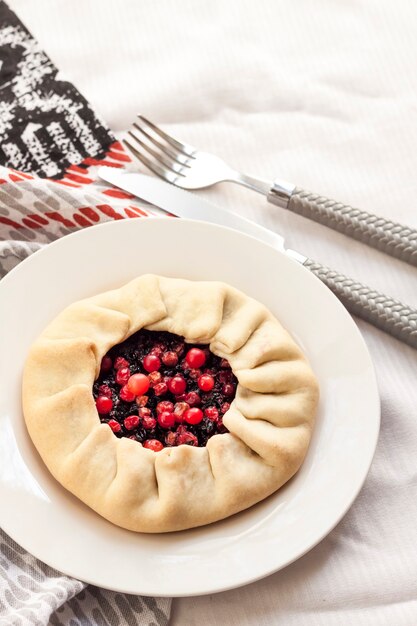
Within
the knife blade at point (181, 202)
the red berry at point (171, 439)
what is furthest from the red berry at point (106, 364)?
the knife blade at point (181, 202)

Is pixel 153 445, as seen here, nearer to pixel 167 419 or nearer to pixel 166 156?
pixel 167 419

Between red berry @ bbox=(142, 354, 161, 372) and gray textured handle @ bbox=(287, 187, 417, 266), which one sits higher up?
gray textured handle @ bbox=(287, 187, 417, 266)

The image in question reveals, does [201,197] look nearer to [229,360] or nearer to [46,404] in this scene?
[229,360]

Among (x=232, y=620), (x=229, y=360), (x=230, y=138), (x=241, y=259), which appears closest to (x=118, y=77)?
(x=230, y=138)

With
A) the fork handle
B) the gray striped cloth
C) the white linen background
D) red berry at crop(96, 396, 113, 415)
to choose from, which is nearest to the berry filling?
red berry at crop(96, 396, 113, 415)

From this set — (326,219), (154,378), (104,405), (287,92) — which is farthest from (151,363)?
(287,92)

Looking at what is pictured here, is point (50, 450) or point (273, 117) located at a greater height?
point (273, 117)

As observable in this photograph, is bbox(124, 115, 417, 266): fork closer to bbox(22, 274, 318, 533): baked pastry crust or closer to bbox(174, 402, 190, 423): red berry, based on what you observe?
bbox(22, 274, 318, 533): baked pastry crust
